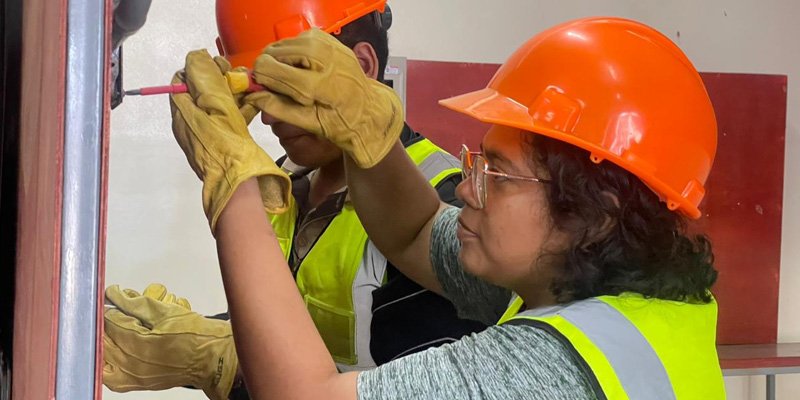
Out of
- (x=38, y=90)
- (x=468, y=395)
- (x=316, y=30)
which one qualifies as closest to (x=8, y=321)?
(x=38, y=90)

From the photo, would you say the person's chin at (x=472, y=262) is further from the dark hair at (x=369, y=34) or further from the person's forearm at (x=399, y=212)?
the dark hair at (x=369, y=34)

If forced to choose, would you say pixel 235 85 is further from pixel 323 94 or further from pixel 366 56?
pixel 366 56

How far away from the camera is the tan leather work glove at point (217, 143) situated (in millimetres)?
922

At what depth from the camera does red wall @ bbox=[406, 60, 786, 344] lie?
12.3 feet

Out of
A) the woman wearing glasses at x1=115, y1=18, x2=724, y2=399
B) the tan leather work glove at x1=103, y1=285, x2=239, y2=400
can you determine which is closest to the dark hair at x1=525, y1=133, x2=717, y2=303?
the woman wearing glasses at x1=115, y1=18, x2=724, y2=399

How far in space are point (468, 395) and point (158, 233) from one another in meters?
2.43

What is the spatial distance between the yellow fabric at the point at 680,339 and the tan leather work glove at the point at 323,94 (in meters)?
0.40

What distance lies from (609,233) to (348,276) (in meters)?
0.52

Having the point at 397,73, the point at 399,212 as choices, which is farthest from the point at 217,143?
the point at 397,73

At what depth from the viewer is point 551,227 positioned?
1133 mm

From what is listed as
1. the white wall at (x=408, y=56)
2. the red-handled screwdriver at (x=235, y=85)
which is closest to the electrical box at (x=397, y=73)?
the white wall at (x=408, y=56)

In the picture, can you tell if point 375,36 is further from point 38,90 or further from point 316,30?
point 38,90

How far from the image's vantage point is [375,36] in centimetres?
159

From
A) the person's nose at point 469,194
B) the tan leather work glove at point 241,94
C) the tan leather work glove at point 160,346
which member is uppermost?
the tan leather work glove at point 241,94
